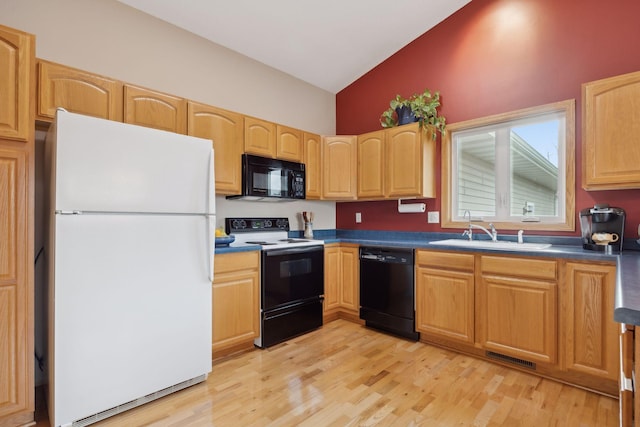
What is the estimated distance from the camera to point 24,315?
171cm

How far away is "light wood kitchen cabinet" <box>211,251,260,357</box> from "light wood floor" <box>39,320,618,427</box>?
16 cm

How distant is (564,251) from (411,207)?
153 centimetres

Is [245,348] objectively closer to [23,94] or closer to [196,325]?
[196,325]

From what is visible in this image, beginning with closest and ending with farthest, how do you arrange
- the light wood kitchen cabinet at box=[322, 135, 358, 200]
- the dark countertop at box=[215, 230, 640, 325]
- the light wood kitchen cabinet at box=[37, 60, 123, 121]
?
the dark countertop at box=[215, 230, 640, 325] → the light wood kitchen cabinet at box=[37, 60, 123, 121] → the light wood kitchen cabinet at box=[322, 135, 358, 200]

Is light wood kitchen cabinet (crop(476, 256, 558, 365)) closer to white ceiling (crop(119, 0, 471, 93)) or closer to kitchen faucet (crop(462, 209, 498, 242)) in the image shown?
kitchen faucet (crop(462, 209, 498, 242))

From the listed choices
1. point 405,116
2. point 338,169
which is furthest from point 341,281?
point 405,116

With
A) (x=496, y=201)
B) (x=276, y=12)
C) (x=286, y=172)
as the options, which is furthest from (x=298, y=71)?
(x=496, y=201)

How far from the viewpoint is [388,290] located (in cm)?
312

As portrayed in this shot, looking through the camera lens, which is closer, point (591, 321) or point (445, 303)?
point (591, 321)

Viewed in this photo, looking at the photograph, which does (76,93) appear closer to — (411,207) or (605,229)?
(411,207)

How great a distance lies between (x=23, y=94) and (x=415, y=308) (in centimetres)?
308

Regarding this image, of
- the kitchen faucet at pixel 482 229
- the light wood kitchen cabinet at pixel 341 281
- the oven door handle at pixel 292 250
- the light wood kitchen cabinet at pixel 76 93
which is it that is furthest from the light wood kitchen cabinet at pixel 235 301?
the kitchen faucet at pixel 482 229

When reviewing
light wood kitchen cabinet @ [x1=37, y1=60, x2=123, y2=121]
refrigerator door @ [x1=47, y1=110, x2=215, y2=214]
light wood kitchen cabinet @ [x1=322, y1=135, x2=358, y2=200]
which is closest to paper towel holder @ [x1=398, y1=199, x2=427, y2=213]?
light wood kitchen cabinet @ [x1=322, y1=135, x2=358, y2=200]

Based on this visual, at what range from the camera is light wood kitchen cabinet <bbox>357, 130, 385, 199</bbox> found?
3.51 meters
